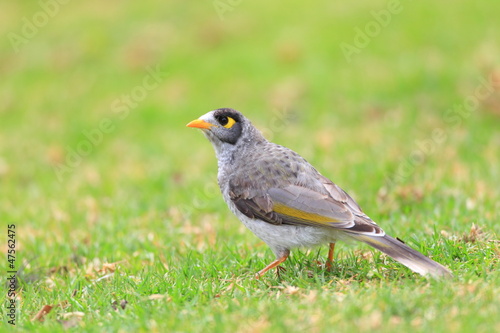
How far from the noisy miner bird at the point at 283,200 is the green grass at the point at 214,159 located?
0.31 meters

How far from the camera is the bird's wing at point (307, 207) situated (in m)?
6.20

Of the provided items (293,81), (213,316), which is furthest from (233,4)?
(213,316)

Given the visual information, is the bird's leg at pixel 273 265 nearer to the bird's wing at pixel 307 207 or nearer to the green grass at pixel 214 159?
the green grass at pixel 214 159

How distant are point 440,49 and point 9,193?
32.5ft

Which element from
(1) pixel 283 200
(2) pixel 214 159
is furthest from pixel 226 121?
(2) pixel 214 159

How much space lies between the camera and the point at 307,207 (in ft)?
21.1

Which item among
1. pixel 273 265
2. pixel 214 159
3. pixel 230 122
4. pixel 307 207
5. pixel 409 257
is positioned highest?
pixel 230 122

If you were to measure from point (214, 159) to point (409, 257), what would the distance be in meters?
7.42

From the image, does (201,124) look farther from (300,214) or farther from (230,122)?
(300,214)

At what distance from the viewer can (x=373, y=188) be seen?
32.8 feet

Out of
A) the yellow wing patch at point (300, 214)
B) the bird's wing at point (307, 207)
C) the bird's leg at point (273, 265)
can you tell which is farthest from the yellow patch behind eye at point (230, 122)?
the bird's leg at point (273, 265)

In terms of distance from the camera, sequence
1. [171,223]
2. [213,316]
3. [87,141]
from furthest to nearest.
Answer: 1. [87,141]
2. [171,223]
3. [213,316]

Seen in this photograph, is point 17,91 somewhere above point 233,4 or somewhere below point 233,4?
below

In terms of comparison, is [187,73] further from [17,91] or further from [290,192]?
[290,192]
